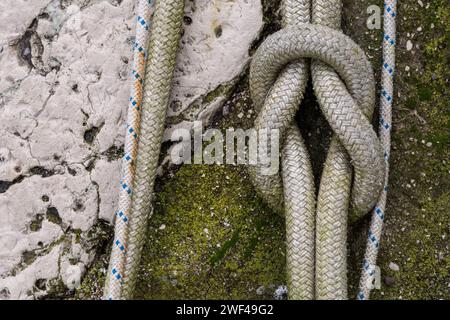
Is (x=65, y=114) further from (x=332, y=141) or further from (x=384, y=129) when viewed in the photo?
(x=384, y=129)

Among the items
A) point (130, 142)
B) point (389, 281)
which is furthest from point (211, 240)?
point (389, 281)

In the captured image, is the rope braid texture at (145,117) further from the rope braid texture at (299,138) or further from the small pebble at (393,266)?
the small pebble at (393,266)

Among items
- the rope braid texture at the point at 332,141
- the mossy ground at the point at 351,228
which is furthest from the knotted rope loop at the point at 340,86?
the mossy ground at the point at 351,228

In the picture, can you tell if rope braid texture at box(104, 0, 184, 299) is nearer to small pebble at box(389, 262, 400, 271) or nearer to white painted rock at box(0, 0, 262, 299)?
white painted rock at box(0, 0, 262, 299)

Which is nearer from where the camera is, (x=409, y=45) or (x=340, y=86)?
(x=340, y=86)

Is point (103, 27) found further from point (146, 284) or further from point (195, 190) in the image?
point (146, 284)

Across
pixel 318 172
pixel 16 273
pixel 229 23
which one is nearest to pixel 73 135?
pixel 16 273
